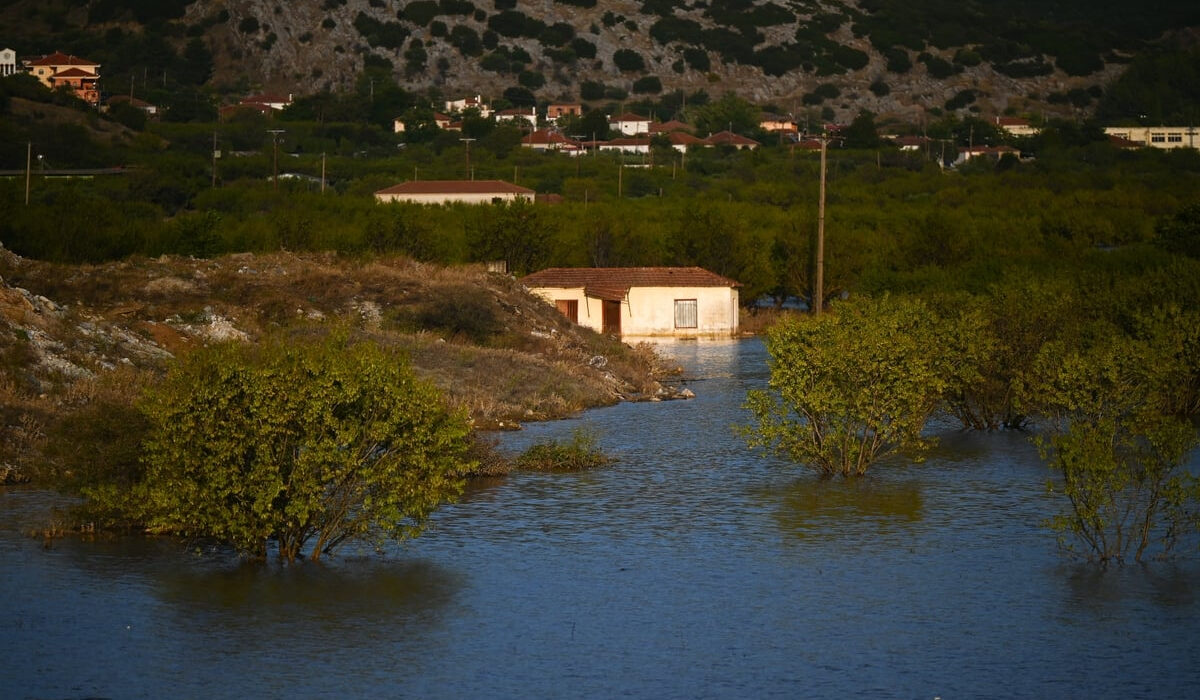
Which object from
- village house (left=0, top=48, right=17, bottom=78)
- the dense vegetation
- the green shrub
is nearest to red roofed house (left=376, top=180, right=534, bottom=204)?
the dense vegetation

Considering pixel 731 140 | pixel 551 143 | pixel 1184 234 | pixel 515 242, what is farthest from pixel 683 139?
pixel 1184 234

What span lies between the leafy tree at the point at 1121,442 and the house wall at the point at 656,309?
34.1 m

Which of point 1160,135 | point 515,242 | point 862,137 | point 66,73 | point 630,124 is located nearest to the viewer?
point 515,242

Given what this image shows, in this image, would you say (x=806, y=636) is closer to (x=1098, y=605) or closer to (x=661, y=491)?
(x=1098, y=605)

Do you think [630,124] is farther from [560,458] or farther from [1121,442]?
[1121,442]

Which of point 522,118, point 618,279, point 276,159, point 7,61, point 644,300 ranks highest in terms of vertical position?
point 7,61

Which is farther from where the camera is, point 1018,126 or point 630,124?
point 1018,126

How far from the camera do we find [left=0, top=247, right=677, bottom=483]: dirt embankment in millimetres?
36406

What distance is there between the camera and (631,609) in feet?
72.1

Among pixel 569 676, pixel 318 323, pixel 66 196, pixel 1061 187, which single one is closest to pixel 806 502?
pixel 569 676

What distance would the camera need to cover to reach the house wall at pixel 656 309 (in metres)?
71.7

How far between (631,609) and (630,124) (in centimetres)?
17242

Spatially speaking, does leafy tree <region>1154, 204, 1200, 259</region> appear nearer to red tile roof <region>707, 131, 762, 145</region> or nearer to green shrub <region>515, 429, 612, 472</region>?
green shrub <region>515, 429, 612, 472</region>

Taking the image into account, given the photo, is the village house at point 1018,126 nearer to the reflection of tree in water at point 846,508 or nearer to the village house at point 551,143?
the village house at point 551,143
